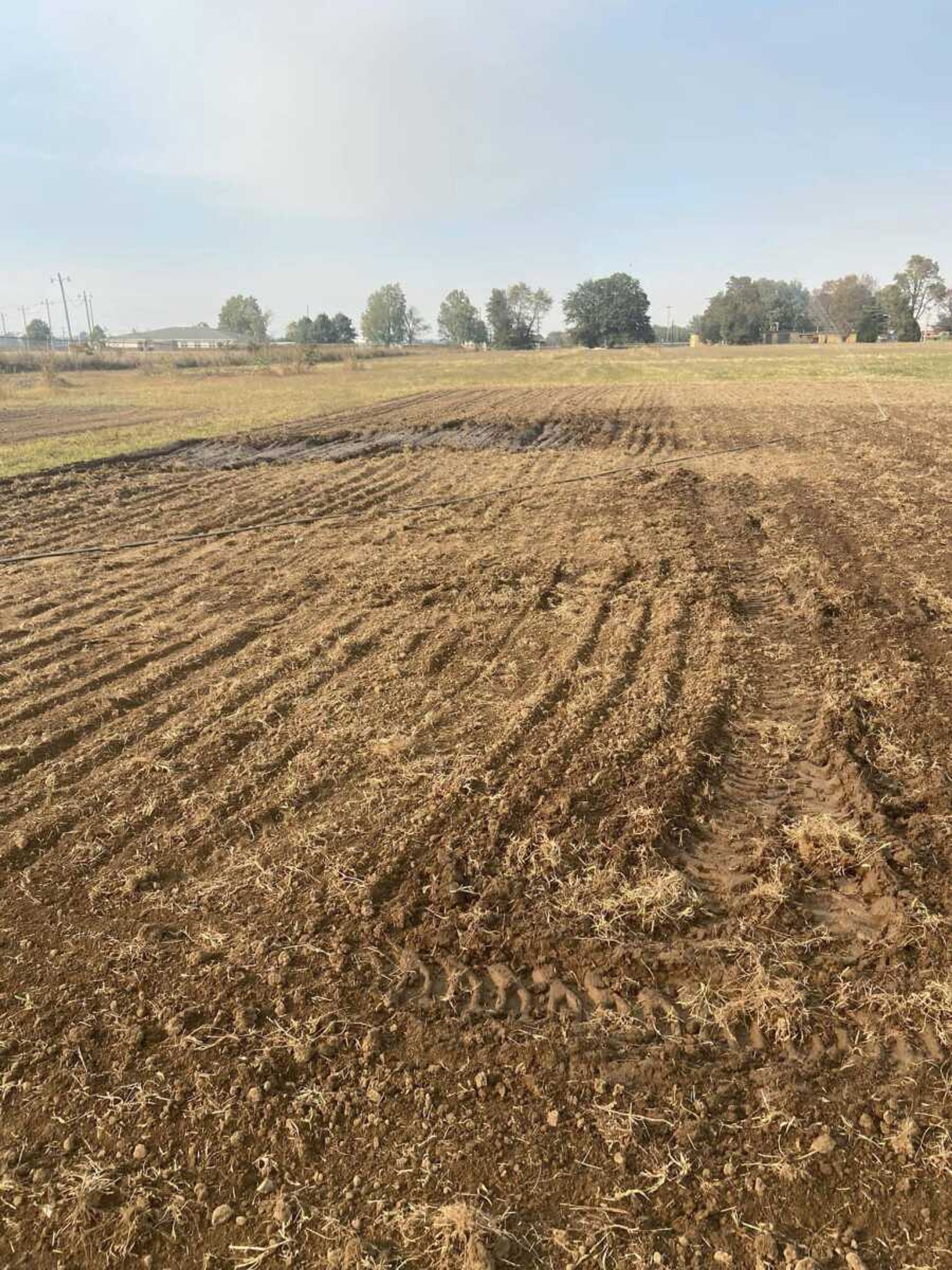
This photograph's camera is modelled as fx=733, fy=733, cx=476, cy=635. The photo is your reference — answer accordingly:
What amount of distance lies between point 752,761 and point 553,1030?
220 cm

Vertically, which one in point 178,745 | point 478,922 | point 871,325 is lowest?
point 478,922

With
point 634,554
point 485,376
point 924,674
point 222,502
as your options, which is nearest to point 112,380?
point 485,376

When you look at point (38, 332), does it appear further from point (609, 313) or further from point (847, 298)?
point (847, 298)

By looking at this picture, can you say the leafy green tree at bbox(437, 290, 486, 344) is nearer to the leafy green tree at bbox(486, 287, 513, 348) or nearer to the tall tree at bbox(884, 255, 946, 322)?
the leafy green tree at bbox(486, 287, 513, 348)

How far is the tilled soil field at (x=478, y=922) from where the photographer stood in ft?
7.11

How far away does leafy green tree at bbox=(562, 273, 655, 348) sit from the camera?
96562mm


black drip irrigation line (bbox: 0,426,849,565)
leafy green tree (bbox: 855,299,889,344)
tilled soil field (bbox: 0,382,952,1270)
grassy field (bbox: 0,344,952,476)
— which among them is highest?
leafy green tree (bbox: 855,299,889,344)

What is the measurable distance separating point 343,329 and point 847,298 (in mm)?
69352

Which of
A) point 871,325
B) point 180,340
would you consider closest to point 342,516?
point 871,325

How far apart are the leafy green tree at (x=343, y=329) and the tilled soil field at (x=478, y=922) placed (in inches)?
4520

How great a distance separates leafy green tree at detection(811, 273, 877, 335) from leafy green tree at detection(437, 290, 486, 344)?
2199 inches

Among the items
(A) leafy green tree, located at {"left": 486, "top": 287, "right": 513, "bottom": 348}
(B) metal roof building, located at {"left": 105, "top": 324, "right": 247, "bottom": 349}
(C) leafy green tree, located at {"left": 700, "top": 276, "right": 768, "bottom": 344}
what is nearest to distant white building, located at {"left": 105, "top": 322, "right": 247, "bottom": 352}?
(B) metal roof building, located at {"left": 105, "top": 324, "right": 247, "bottom": 349}

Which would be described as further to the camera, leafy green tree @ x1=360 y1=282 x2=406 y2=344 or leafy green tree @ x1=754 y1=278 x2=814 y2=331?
leafy green tree @ x1=360 y1=282 x2=406 y2=344

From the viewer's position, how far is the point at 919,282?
93875 mm
